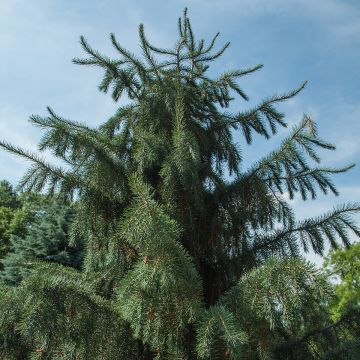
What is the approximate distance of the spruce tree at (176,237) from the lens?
232cm

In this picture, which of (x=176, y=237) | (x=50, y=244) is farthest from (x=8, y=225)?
(x=176, y=237)

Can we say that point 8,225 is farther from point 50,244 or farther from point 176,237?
point 176,237

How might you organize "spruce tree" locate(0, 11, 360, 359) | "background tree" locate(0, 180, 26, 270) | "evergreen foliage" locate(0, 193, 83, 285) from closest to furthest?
"spruce tree" locate(0, 11, 360, 359), "evergreen foliage" locate(0, 193, 83, 285), "background tree" locate(0, 180, 26, 270)

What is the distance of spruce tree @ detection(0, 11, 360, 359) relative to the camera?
2316 millimetres

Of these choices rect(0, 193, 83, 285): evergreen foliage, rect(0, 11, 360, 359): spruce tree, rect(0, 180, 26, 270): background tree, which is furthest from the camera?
rect(0, 180, 26, 270): background tree

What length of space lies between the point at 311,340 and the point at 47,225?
27.9 feet

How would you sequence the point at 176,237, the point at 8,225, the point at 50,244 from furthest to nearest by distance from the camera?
the point at 8,225 → the point at 50,244 → the point at 176,237

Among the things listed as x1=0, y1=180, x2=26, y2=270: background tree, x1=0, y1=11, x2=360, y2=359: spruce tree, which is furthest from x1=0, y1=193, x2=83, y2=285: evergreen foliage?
x1=0, y1=180, x2=26, y2=270: background tree

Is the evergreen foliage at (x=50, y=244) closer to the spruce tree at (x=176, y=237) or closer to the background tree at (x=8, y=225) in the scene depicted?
the spruce tree at (x=176, y=237)

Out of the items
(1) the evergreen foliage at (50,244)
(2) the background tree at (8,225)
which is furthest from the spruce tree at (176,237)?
(2) the background tree at (8,225)

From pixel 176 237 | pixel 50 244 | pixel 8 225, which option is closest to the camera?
pixel 176 237

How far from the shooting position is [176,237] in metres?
2.44

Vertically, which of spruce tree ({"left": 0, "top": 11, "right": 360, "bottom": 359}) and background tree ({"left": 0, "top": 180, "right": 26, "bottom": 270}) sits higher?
background tree ({"left": 0, "top": 180, "right": 26, "bottom": 270})

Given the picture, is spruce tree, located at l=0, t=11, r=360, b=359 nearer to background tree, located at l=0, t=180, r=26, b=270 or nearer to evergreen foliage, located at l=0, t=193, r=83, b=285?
evergreen foliage, located at l=0, t=193, r=83, b=285
